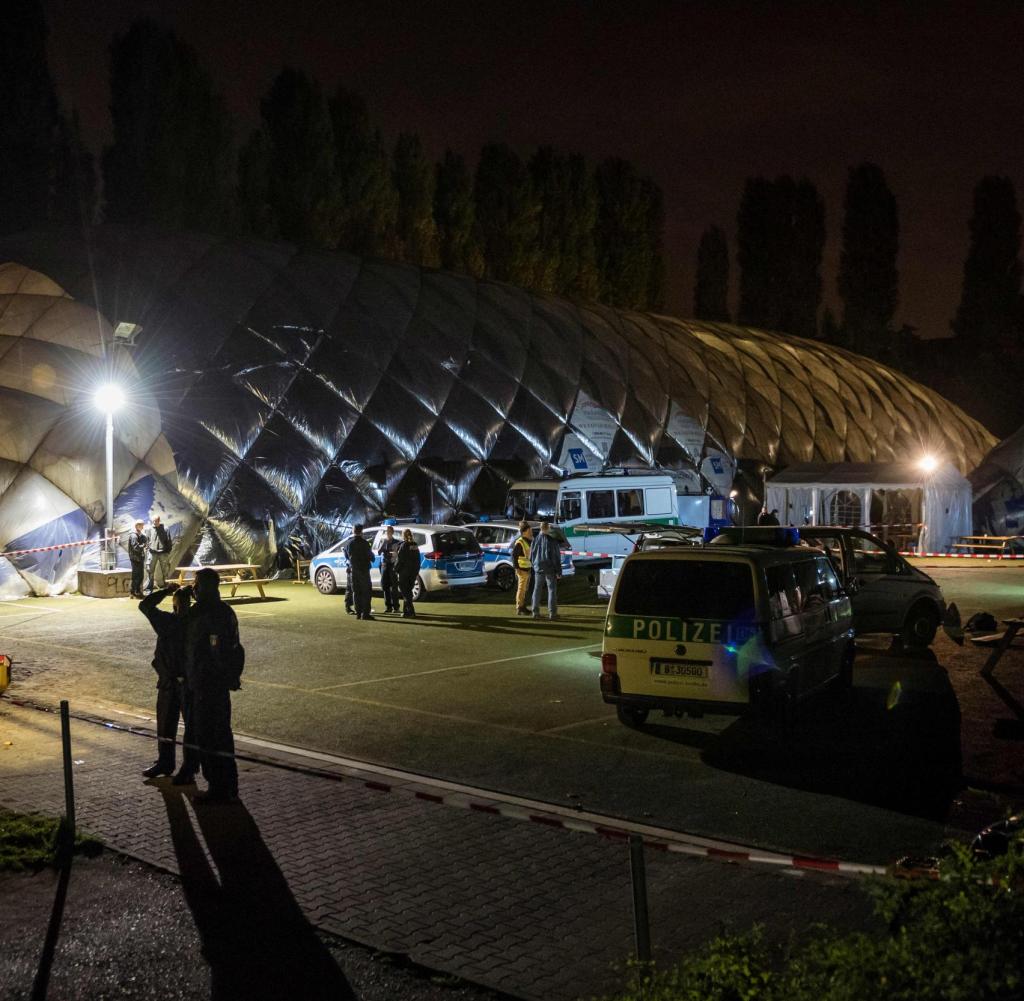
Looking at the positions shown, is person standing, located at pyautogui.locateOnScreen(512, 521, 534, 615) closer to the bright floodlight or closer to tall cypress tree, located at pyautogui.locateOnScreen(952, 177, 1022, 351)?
the bright floodlight

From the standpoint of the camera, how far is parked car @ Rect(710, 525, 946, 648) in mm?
14781

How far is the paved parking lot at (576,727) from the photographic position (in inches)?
302

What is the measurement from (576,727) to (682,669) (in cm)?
142

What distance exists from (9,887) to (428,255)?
192 ft

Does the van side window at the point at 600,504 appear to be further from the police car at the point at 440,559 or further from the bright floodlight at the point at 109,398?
the bright floodlight at the point at 109,398

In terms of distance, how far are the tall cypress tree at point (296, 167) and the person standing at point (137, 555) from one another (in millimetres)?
36627

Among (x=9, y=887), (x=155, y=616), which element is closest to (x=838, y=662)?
(x=155, y=616)

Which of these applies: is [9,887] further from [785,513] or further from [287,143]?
[287,143]

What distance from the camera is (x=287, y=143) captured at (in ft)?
193

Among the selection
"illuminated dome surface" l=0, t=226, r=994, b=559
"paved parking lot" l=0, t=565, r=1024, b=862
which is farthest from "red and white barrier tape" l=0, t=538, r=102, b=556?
"paved parking lot" l=0, t=565, r=1024, b=862

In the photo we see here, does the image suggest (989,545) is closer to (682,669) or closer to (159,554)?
(159,554)

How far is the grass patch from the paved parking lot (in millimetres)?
2806

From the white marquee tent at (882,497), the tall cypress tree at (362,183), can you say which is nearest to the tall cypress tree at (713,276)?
the tall cypress tree at (362,183)

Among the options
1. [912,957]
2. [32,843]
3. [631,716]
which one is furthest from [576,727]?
[912,957]
